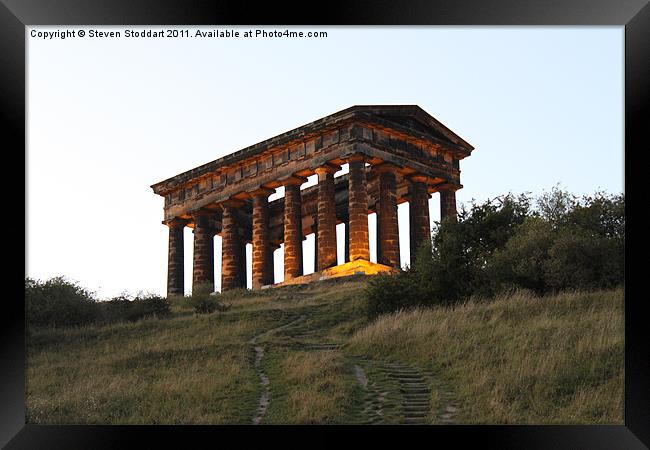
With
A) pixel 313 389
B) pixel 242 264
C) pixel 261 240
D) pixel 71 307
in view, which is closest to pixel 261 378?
pixel 313 389

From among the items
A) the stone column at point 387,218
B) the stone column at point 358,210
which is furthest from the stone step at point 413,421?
the stone column at point 387,218

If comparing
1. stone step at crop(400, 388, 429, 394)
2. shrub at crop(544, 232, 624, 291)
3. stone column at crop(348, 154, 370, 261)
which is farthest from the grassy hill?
stone column at crop(348, 154, 370, 261)

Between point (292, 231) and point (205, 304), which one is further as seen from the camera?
point (292, 231)

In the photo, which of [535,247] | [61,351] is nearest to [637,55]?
[535,247]

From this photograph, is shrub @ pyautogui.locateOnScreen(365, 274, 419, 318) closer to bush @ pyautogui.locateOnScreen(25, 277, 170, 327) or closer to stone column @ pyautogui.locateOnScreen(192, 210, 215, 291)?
bush @ pyautogui.locateOnScreen(25, 277, 170, 327)

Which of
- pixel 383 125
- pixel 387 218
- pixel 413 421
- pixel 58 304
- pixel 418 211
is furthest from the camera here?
pixel 418 211

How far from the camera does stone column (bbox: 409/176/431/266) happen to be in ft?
148

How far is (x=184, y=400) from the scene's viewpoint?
19.8 m

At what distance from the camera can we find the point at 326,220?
4347 cm

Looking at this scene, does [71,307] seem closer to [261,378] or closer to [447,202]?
[261,378]

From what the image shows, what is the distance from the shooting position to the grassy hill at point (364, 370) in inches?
706

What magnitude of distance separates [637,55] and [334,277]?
26850 millimetres

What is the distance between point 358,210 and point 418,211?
4.52 metres

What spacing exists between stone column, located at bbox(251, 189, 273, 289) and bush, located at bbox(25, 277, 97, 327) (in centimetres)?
1459
